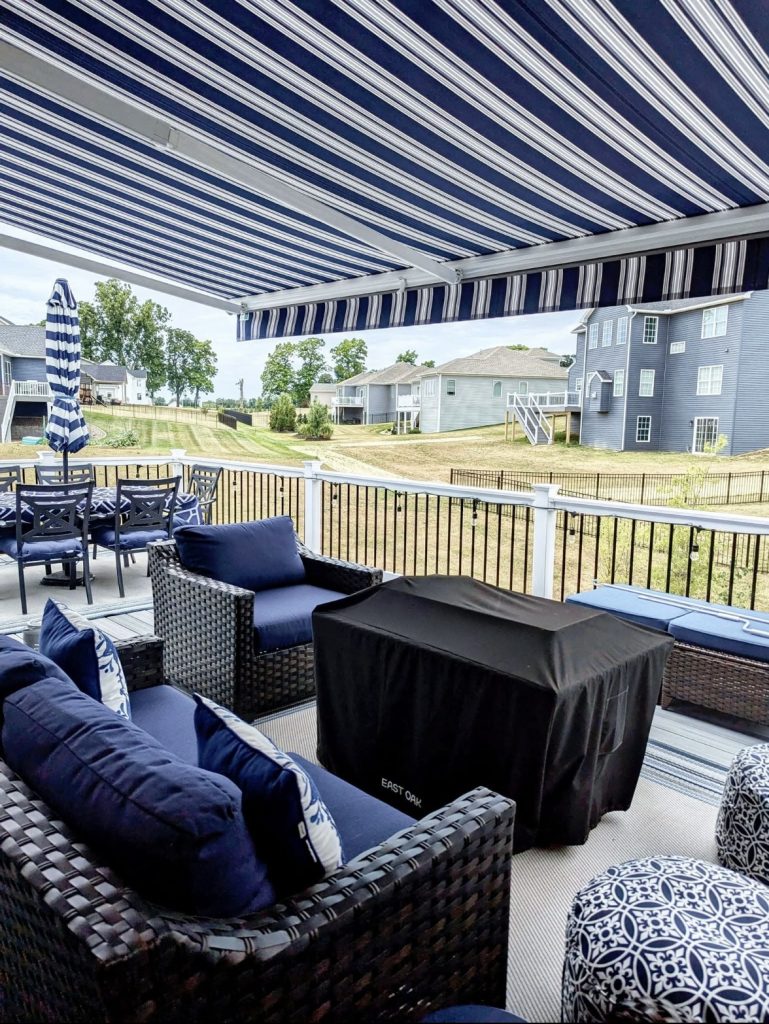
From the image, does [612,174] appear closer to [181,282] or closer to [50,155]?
[50,155]

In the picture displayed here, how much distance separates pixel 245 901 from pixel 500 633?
143 centimetres

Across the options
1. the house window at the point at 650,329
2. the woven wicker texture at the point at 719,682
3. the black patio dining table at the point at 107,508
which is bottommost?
the woven wicker texture at the point at 719,682

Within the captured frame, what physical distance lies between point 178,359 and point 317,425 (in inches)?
99.1

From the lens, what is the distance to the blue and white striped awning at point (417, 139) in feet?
8.00

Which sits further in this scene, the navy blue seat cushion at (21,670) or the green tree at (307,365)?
the green tree at (307,365)

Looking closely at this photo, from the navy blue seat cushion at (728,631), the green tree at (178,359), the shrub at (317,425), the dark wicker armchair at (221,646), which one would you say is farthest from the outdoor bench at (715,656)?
the green tree at (178,359)

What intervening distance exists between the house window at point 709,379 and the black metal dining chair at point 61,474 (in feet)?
20.4

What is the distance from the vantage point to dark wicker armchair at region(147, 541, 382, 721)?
3.18 m

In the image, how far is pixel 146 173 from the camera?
4133 millimetres

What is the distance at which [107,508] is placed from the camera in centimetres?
555

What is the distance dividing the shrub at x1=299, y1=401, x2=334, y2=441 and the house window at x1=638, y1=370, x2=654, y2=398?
14.1 ft

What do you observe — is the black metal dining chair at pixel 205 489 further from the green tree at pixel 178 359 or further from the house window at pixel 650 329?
the house window at pixel 650 329

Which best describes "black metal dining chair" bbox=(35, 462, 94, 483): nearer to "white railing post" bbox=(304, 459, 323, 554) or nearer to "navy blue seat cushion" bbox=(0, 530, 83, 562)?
"navy blue seat cushion" bbox=(0, 530, 83, 562)

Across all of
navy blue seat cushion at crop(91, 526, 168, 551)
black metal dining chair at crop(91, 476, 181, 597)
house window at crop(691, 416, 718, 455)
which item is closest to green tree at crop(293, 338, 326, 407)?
black metal dining chair at crop(91, 476, 181, 597)
